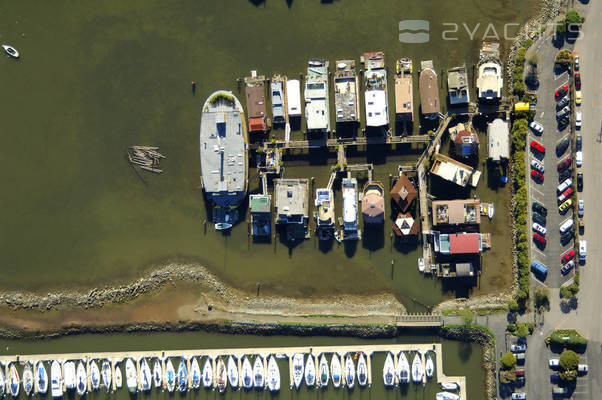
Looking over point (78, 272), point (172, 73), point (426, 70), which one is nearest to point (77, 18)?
point (172, 73)

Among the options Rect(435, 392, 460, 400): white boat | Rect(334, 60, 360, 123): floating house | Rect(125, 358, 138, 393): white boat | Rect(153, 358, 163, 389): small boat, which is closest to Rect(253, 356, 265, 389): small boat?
Rect(153, 358, 163, 389): small boat

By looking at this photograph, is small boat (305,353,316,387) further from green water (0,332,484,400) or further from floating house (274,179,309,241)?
Result: floating house (274,179,309,241)

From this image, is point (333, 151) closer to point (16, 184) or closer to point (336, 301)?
point (336, 301)

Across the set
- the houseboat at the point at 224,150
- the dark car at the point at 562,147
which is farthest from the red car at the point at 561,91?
the houseboat at the point at 224,150

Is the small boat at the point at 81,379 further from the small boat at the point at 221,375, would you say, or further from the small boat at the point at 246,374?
the small boat at the point at 246,374

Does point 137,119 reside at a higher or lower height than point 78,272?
higher

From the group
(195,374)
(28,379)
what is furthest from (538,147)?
(28,379)

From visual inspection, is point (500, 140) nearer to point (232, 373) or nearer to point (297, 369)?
point (297, 369)
